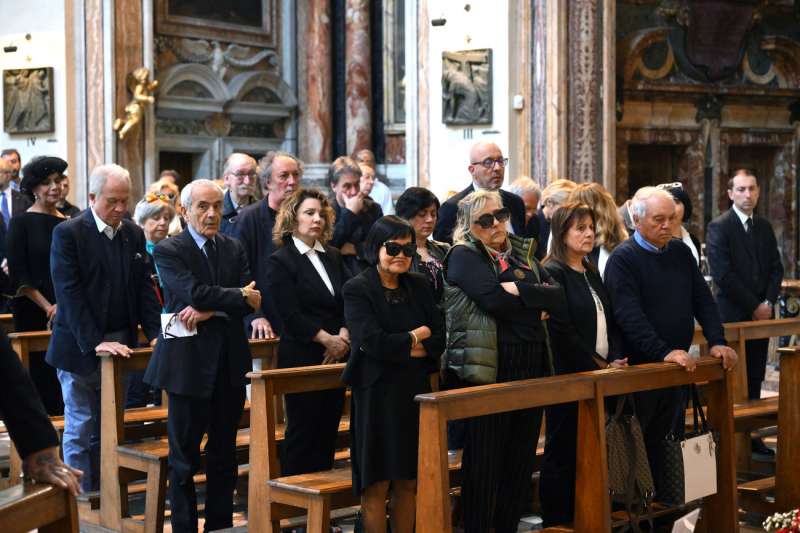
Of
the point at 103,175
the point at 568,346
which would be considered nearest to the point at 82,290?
the point at 103,175

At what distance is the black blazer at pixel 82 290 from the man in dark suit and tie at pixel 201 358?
2.01ft

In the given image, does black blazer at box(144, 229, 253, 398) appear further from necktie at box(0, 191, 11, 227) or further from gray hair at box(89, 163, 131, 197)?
necktie at box(0, 191, 11, 227)

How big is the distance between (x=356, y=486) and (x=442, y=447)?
61cm

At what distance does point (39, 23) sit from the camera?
14594 mm

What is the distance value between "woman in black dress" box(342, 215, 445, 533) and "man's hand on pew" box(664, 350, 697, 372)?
1142mm

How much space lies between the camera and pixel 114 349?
20.7 feet

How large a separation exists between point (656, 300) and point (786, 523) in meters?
1.65

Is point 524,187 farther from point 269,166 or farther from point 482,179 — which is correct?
point 269,166

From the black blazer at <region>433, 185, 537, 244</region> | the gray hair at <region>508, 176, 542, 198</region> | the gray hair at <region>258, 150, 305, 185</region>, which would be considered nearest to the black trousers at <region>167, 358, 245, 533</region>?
the gray hair at <region>258, 150, 305, 185</region>

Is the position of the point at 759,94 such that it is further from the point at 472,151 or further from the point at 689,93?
the point at 472,151

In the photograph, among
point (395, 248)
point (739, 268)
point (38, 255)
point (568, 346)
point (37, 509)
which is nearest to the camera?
point (37, 509)

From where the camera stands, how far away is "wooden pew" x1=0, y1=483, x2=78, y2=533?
11.1 ft

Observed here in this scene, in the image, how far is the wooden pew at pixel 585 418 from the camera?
485 centimetres

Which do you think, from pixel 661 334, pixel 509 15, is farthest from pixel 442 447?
pixel 509 15
